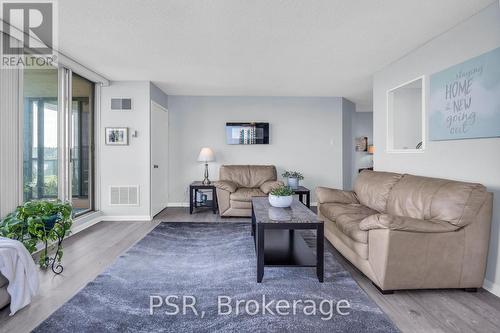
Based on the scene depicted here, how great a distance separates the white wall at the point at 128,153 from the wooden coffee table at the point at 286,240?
2.53 meters

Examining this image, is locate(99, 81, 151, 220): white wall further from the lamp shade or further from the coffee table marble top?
the coffee table marble top

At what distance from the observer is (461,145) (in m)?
2.47

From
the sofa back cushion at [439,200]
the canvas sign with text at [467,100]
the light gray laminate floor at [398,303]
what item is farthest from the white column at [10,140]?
the canvas sign with text at [467,100]

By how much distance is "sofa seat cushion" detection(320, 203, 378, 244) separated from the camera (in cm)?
234

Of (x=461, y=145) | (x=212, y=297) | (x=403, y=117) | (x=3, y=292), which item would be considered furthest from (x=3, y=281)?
(x=403, y=117)

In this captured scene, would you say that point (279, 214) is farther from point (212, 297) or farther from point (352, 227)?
point (212, 297)

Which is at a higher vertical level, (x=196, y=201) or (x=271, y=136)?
(x=271, y=136)

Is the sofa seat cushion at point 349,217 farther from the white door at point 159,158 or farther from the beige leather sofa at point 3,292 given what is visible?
the white door at point 159,158

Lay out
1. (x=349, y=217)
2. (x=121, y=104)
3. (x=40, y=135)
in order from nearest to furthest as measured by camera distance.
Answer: (x=349, y=217) < (x=40, y=135) < (x=121, y=104)

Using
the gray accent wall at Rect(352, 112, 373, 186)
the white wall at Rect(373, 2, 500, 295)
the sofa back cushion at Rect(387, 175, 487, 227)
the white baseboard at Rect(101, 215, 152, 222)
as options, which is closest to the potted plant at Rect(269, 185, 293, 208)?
the sofa back cushion at Rect(387, 175, 487, 227)

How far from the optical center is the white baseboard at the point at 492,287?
83.0 inches

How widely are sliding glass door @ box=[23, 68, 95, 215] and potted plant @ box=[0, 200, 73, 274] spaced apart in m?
0.87

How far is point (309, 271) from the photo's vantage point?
2545mm

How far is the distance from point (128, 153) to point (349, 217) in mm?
3765
